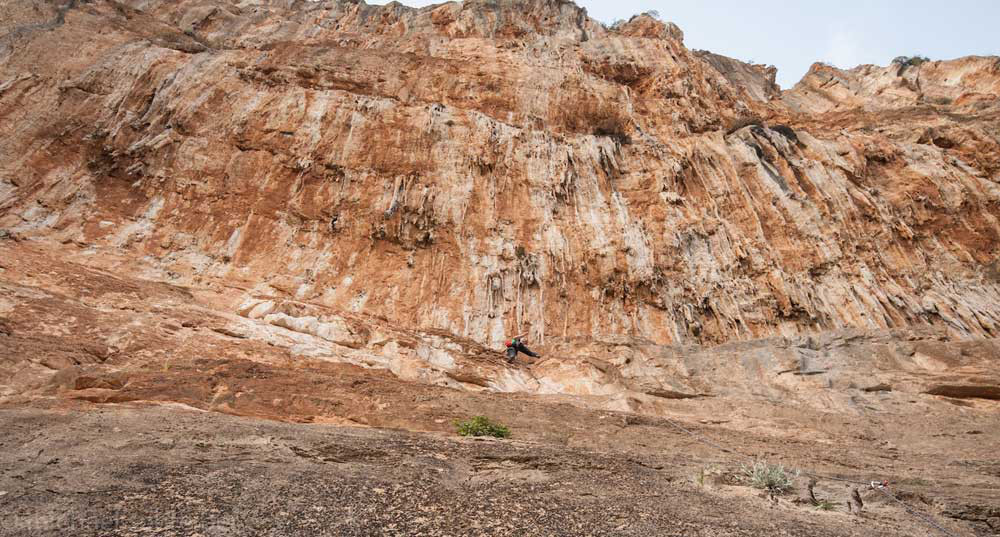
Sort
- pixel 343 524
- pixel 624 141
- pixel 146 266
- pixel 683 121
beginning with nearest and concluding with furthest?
→ pixel 343 524 → pixel 146 266 → pixel 624 141 → pixel 683 121

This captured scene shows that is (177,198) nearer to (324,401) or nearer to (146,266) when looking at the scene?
(146,266)

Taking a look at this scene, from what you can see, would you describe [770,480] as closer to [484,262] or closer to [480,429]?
[480,429]

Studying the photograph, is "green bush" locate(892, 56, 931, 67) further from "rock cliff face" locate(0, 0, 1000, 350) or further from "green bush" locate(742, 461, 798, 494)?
"green bush" locate(742, 461, 798, 494)

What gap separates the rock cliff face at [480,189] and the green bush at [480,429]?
9.46 meters

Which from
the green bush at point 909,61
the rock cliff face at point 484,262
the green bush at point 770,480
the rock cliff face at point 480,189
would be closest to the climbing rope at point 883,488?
the rock cliff face at point 484,262

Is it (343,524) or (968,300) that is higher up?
(968,300)

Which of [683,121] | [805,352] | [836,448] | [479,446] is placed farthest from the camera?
[683,121]

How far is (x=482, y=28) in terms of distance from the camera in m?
32.0

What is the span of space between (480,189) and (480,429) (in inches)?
573

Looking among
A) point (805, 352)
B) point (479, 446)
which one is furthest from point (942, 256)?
point (479, 446)

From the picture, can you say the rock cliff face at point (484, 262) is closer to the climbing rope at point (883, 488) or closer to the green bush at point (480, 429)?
the climbing rope at point (883, 488)

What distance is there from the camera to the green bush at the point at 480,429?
7.80 m

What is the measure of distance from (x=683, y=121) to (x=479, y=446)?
25.0 meters

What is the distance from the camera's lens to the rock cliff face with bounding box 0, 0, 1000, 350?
58.4ft
